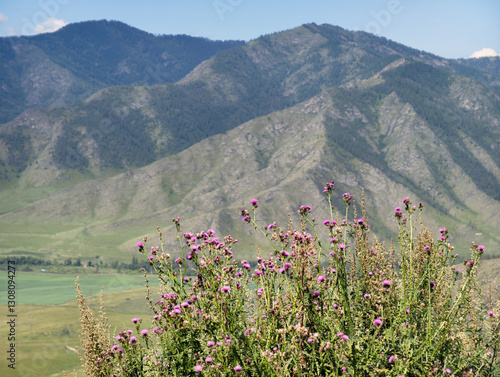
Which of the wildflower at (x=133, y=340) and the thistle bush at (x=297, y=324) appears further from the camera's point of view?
the wildflower at (x=133, y=340)

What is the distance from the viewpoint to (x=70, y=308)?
7717 inches

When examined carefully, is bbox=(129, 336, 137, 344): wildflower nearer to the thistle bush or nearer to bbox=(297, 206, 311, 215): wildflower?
the thistle bush

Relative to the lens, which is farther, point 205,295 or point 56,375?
point 56,375

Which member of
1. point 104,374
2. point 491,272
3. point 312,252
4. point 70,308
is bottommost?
point 70,308

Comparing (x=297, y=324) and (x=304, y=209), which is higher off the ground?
(x=304, y=209)

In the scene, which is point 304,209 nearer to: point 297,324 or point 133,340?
point 297,324

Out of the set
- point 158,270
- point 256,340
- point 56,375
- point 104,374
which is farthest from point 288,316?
point 56,375

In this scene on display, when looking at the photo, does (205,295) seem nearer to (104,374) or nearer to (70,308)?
(104,374)

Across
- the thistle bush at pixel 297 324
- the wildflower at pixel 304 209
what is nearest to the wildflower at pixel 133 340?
the thistle bush at pixel 297 324

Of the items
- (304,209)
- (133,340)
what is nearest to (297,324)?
(304,209)

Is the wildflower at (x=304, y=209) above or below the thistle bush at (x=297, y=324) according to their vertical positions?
above

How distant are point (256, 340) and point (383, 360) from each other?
1842 mm

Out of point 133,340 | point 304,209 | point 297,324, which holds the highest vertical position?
point 304,209

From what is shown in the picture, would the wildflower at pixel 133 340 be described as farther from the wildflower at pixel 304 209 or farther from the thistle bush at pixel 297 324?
the wildflower at pixel 304 209
